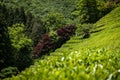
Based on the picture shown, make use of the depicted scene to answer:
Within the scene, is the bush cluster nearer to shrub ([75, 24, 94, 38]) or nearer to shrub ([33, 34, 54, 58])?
shrub ([33, 34, 54, 58])

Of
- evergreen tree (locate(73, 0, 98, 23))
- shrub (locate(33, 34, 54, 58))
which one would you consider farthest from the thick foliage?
evergreen tree (locate(73, 0, 98, 23))

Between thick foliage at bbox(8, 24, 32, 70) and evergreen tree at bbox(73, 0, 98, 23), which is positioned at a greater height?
evergreen tree at bbox(73, 0, 98, 23)

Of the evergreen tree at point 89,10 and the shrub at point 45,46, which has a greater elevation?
the evergreen tree at point 89,10

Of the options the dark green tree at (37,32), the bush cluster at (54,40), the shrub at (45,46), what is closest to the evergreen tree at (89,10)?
the bush cluster at (54,40)

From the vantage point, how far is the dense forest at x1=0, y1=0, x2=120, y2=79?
2105 inches

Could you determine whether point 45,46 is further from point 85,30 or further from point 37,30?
point 37,30

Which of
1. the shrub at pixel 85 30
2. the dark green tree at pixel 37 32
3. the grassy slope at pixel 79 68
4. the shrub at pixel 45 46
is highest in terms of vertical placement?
the grassy slope at pixel 79 68

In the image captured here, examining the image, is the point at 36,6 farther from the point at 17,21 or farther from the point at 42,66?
the point at 42,66

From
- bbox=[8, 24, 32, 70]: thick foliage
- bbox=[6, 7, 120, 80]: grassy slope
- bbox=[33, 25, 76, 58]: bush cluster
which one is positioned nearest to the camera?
bbox=[6, 7, 120, 80]: grassy slope

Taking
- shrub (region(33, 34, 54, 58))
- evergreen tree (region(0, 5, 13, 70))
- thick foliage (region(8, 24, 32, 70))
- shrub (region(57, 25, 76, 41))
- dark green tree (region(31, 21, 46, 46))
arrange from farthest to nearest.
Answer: dark green tree (region(31, 21, 46, 46))
shrub (region(33, 34, 54, 58))
shrub (region(57, 25, 76, 41))
thick foliage (region(8, 24, 32, 70))
evergreen tree (region(0, 5, 13, 70))

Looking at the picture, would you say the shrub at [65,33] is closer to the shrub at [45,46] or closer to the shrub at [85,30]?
the shrub at [45,46]

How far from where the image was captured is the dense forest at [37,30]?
53469 mm

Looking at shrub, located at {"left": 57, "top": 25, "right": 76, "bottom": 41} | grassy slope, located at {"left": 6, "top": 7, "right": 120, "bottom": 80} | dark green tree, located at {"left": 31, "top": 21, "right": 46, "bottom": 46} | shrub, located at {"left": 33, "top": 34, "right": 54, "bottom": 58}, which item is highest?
grassy slope, located at {"left": 6, "top": 7, "right": 120, "bottom": 80}

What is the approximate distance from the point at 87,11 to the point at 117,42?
33671 mm
